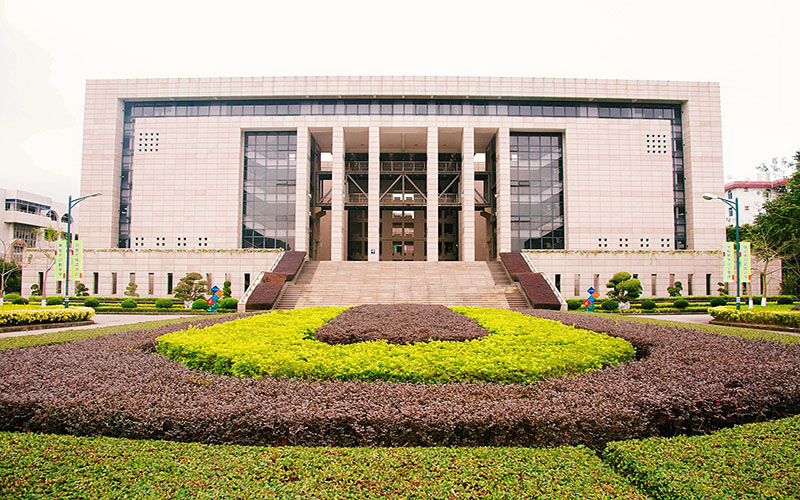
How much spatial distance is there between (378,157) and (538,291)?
1951cm

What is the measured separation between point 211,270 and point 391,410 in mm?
29749

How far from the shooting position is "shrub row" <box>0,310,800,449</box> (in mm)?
4230

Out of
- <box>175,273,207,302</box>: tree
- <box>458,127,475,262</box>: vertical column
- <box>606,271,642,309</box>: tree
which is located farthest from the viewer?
<box>458,127,475,262</box>: vertical column

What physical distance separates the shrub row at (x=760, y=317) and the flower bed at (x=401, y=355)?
→ 1159cm

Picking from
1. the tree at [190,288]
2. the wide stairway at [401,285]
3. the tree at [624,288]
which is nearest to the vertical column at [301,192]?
the wide stairway at [401,285]

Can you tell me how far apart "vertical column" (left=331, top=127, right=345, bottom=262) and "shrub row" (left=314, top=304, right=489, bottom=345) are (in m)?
26.1

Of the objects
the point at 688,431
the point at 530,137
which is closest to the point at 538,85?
the point at 530,137

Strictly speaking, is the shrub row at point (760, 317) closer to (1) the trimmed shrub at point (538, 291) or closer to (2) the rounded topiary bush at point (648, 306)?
(2) the rounded topiary bush at point (648, 306)

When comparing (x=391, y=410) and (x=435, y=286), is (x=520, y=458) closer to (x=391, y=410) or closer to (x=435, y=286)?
(x=391, y=410)

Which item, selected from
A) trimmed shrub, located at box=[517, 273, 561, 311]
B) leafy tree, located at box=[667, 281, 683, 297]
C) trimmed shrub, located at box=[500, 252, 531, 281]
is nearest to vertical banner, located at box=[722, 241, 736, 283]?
leafy tree, located at box=[667, 281, 683, 297]

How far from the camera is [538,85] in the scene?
37.9 m

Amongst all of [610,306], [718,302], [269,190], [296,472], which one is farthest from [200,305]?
[718,302]

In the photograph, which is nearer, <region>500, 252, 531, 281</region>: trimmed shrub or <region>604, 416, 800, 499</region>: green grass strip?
<region>604, 416, 800, 499</region>: green grass strip

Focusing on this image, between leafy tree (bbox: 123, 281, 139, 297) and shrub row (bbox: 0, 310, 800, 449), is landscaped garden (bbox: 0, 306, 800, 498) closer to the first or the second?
shrub row (bbox: 0, 310, 800, 449)
